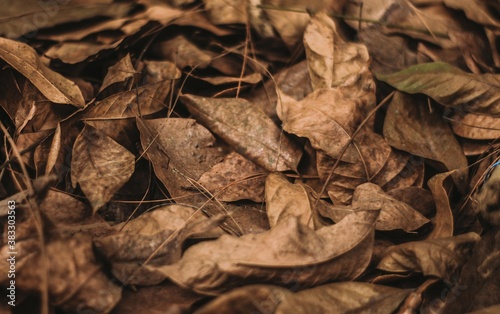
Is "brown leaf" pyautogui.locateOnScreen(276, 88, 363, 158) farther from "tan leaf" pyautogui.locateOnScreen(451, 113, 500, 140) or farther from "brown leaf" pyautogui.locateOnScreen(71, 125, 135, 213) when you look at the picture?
"brown leaf" pyautogui.locateOnScreen(71, 125, 135, 213)

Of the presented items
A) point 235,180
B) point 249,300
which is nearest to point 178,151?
point 235,180

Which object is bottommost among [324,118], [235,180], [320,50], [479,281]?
[479,281]

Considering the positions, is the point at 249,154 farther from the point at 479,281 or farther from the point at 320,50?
the point at 479,281

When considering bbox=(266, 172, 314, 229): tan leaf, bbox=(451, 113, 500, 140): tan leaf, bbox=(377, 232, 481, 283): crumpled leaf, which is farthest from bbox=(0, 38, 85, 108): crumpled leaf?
bbox=(451, 113, 500, 140): tan leaf

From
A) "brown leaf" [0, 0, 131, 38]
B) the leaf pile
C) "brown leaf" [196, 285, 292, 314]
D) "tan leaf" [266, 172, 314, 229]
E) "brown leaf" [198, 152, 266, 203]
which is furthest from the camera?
"brown leaf" [0, 0, 131, 38]

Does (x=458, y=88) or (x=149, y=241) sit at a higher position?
(x=458, y=88)

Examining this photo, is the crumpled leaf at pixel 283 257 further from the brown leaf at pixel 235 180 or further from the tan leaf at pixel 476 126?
the tan leaf at pixel 476 126
